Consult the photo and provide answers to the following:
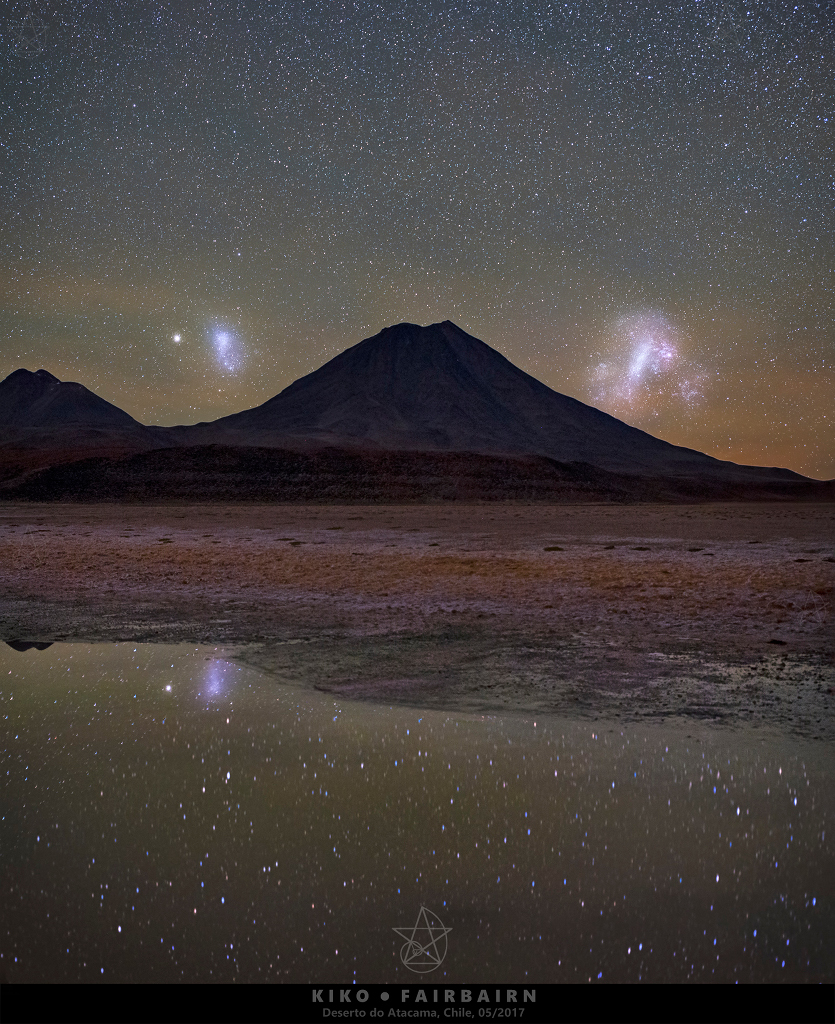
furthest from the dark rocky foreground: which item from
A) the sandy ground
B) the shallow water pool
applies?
the shallow water pool

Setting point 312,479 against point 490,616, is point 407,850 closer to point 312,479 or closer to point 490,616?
point 490,616

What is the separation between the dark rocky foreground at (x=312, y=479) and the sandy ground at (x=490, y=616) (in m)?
64.1

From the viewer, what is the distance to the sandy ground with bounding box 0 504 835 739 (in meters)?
7.52

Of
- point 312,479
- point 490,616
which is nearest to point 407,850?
point 490,616

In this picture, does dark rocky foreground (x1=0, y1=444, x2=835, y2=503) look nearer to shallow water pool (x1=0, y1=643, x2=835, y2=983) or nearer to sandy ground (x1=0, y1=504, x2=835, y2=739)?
sandy ground (x1=0, y1=504, x2=835, y2=739)

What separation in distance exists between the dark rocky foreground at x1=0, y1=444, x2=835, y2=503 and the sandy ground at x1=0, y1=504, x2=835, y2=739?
64.1 meters

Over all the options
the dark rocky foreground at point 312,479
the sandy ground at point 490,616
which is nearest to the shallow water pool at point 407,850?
the sandy ground at point 490,616

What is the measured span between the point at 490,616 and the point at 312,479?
84049 mm

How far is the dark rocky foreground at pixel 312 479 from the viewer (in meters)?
86.7

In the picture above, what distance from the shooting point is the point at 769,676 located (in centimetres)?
812

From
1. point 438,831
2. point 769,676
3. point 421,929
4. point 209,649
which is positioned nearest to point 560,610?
point 769,676

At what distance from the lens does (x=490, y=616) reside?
11.9m

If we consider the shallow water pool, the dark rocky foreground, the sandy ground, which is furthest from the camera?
the dark rocky foreground
